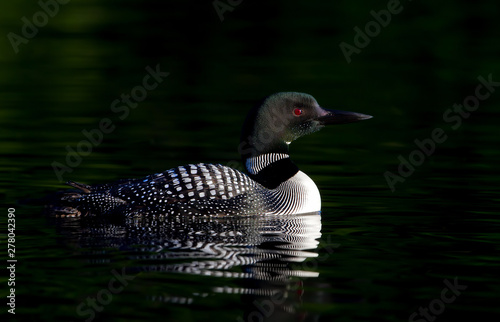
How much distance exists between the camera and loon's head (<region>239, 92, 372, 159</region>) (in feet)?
25.5

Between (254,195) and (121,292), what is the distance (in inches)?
87.8

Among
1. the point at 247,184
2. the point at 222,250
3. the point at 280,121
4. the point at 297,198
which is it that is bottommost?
the point at 222,250

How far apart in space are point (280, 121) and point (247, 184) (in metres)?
0.69

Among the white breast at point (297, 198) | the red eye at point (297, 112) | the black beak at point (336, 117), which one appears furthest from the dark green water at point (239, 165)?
the red eye at point (297, 112)

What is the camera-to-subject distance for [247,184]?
24.4 feet

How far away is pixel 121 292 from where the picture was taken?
5371mm

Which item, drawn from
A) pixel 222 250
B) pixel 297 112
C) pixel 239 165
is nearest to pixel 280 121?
pixel 297 112

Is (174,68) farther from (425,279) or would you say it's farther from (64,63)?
(425,279)

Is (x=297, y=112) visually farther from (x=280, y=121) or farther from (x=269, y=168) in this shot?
(x=269, y=168)

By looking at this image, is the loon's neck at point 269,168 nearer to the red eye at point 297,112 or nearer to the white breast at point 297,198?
the white breast at point 297,198

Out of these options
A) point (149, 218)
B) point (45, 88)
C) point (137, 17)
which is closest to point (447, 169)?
point (149, 218)

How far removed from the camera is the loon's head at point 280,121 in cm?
777

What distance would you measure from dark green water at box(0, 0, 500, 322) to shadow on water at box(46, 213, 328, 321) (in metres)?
0.02

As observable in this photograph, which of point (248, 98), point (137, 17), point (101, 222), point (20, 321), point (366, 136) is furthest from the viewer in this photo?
point (137, 17)
